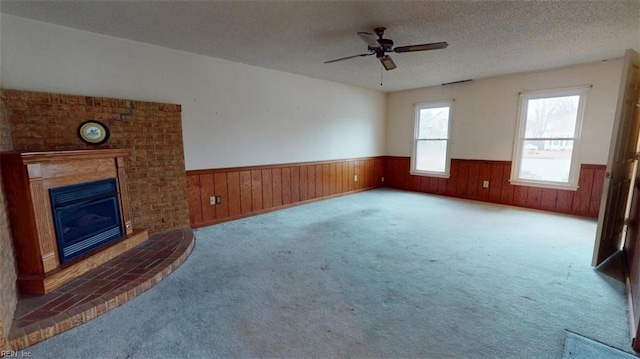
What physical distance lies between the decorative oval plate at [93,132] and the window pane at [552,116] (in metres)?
6.37

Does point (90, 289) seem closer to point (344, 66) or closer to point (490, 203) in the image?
point (344, 66)

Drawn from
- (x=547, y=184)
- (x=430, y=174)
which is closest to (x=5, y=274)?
(x=430, y=174)

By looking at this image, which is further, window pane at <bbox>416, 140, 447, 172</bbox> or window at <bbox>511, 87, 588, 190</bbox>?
window pane at <bbox>416, 140, 447, 172</bbox>

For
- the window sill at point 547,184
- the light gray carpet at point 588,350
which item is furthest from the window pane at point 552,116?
the light gray carpet at point 588,350

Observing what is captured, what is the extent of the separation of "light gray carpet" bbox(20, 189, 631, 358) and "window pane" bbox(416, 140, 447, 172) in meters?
2.61

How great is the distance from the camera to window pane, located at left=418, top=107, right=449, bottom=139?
6.00 meters

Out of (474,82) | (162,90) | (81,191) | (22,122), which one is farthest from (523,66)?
(22,122)

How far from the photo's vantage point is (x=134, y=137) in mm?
3309

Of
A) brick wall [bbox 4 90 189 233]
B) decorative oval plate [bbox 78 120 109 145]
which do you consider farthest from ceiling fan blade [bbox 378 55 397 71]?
decorative oval plate [bbox 78 120 109 145]

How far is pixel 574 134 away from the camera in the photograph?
14.6 ft

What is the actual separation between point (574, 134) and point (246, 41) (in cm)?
520

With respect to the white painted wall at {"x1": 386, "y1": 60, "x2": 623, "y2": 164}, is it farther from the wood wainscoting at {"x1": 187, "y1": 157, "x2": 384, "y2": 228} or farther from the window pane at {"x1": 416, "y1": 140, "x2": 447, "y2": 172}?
the wood wainscoting at {"x1": 187, "y1": 157, "x2": 384, "y2": 228}

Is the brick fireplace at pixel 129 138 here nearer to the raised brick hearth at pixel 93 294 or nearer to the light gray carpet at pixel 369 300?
the raised brick hearth at pixel 93 294

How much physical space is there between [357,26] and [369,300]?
8.65 ft
